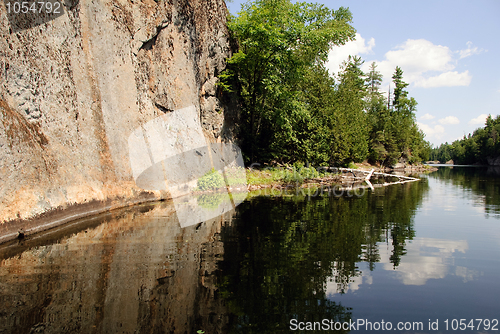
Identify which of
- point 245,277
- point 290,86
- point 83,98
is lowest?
point 245,277

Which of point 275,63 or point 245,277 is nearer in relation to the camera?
point 245,277

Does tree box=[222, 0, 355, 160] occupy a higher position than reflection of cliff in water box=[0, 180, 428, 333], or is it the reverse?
tree box=[222, 0, 355, 160]

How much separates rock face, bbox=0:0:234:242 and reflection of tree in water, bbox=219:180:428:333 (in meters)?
5.83

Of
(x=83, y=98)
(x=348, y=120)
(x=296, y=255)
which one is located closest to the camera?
(x=296, y=255)

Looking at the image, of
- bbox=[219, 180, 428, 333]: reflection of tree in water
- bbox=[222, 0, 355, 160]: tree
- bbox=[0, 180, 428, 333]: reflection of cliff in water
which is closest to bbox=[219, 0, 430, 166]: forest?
bbox=[222, 0, 355, 160]: tree

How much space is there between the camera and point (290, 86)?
29688 mm

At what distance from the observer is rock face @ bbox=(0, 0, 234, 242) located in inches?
390

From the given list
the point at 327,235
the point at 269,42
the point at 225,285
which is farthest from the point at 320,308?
the point at 269,42

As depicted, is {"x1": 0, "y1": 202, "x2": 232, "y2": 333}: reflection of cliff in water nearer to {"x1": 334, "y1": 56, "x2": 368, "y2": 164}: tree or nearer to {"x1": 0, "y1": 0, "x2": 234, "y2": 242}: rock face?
{"x1": 0, "y1": 0, "x2": 234, "y2": 242}: rock face

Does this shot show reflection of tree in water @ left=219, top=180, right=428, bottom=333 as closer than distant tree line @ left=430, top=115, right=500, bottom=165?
Yes

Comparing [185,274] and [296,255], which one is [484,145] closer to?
[296,255]

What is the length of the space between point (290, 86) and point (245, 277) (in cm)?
2523

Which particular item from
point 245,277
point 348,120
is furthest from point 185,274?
point 348,120

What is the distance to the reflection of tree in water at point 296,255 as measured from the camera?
17.7 feet
